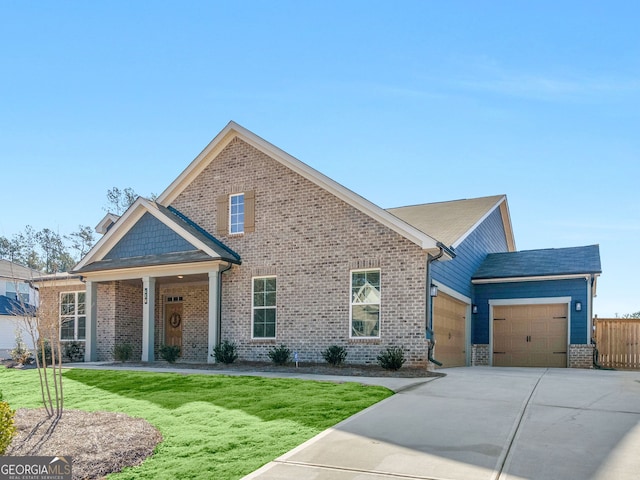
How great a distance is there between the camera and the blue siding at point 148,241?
→ 720 inches

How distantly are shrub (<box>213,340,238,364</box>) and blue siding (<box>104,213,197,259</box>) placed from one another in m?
3.19

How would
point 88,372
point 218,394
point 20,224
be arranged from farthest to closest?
point 20,224 < point 88,372 < point 218,394

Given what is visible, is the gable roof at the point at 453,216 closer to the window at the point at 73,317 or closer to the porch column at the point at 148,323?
the porch column at the point at 148,323

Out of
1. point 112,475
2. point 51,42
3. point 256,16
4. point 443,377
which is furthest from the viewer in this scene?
point 51,42

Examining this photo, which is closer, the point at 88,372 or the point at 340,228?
the point at 88,372

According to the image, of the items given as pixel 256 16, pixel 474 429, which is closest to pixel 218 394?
pixel 474 429

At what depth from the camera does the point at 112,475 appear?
6.68 metres

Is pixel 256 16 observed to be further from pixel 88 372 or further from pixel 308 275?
pixel 88 372

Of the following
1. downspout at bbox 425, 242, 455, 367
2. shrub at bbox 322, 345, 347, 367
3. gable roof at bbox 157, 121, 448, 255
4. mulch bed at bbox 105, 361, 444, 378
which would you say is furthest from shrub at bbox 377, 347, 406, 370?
gable roof at bbox 157, 121, 448, 255

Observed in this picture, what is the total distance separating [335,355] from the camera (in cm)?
1555

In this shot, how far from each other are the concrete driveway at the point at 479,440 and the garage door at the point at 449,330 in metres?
6.20

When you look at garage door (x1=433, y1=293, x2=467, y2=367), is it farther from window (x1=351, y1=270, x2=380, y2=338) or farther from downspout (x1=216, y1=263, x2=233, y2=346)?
downspout (x1=216, y1=263, x2=233, y2=346)

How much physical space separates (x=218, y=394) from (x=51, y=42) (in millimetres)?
11725

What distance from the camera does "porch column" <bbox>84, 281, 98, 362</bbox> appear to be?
19.7m
